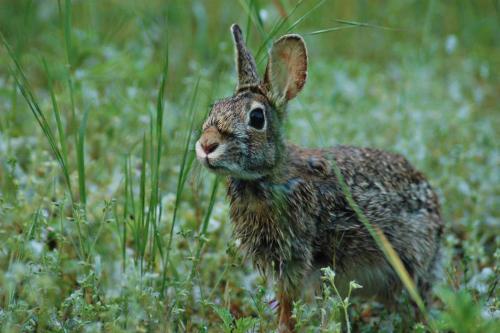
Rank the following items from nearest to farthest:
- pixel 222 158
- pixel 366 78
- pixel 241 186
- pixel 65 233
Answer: pixel 222 158 → pixel 241 186 → pixel 65 233 → pixel 366 78

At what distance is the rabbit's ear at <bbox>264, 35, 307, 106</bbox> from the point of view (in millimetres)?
3766

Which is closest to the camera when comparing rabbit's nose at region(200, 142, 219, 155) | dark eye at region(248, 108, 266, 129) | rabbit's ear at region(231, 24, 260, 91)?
rabbit's nose at region(200, 142, 219, 155)

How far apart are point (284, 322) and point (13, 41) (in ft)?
12.3

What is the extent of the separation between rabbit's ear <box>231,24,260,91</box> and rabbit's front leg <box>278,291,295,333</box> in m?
1.12

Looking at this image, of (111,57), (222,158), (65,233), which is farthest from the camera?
(111,57)

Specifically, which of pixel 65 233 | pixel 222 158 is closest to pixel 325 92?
pixel 65 233

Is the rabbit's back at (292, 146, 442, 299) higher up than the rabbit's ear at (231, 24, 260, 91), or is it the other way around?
the rabbit's ear at (231, 24, 260, 91)

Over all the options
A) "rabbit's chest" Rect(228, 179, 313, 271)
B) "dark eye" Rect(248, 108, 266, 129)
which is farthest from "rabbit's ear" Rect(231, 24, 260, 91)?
"rabbit's chest" Rect(228, 179, 313, 271)

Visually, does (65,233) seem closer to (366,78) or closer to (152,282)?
(152,282)

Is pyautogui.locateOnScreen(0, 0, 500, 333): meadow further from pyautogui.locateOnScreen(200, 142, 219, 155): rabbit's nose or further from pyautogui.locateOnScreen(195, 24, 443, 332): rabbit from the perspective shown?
pyautogui.locateOnScreen(200, 142, 219, 155): rabbit's nose

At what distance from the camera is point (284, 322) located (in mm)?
3965

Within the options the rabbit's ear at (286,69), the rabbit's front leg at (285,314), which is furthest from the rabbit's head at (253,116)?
the rabbit's front leg at (285,314)

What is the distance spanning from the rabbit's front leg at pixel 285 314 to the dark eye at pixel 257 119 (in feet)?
2.99

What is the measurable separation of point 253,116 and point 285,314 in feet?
3.63
